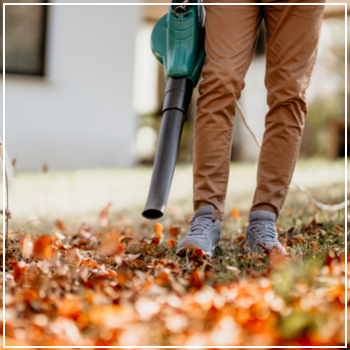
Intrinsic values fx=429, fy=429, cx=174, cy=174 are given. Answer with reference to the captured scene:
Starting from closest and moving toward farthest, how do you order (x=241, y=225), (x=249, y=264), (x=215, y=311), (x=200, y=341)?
(x=200, y=341) < (x=215, y=311) < (x=249, y=264) < (x=241, y=225)

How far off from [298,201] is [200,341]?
6.41 feet

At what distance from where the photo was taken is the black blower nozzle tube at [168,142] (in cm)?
129

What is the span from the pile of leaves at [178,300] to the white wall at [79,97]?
3342mm

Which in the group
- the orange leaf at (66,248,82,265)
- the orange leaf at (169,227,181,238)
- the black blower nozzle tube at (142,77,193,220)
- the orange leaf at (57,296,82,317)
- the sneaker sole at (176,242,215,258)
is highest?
the black blower nozzle tube at (142,77,193,220)

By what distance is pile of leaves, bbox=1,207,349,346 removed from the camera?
81 cm

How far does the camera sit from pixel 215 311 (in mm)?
887

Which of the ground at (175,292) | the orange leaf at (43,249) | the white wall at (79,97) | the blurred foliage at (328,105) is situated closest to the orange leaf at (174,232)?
the ground at (175,292)

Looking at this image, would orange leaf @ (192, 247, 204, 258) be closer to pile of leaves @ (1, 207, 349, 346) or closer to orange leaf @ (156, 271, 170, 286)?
pile of leaves @ (1, 207, 349, 346)

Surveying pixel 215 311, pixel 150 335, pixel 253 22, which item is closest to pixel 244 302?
pixel 215 311

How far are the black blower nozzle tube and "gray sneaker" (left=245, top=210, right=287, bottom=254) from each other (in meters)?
0.35

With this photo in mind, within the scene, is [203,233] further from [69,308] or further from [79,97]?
[79,97]

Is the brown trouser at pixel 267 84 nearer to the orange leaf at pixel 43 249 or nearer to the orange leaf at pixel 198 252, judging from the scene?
the orange leaf at pixel 198 252

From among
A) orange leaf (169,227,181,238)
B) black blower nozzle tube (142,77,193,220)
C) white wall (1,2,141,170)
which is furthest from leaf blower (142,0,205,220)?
white wall (1,2,141,170)

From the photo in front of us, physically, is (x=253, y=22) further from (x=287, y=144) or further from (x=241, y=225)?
(x=241, y=225)
